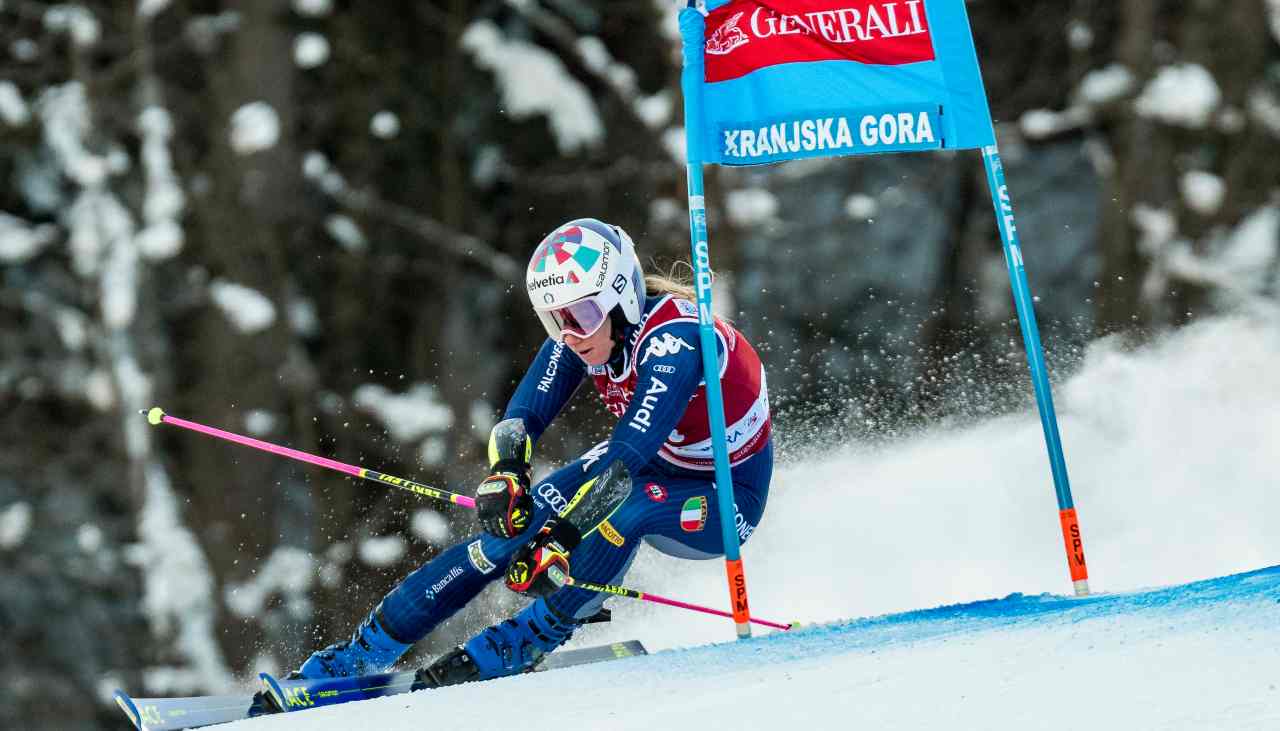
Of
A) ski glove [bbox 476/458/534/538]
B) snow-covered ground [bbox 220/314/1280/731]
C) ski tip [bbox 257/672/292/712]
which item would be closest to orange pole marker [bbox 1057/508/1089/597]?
snow-covered ground [bbox 220/314/1280/731]

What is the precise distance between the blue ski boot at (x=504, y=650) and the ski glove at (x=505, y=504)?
0.75ft

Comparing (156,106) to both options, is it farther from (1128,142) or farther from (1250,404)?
(1250,404)

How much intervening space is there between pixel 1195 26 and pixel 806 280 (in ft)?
10.6

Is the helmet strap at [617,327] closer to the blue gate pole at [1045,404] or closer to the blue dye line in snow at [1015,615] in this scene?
the blue dye line in snow at [1015,615]

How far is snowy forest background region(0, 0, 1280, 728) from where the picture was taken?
10.5m

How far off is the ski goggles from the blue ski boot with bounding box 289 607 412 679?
0.96 metres

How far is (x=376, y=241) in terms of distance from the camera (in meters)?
11.1

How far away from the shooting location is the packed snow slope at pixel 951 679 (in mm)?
2695

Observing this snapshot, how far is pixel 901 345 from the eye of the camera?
10.6 m

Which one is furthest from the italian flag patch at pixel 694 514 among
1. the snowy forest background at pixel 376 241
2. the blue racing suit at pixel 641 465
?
the snowy forest background at pixel 376 241

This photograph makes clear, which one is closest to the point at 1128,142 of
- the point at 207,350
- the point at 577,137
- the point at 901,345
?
the point at 901,345

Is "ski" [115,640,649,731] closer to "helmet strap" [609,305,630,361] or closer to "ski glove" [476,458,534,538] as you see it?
"ski glove" [476,458,534,538]

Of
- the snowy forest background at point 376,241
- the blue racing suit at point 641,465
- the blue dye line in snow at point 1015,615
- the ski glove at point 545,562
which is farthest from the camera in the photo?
the snowy forest background at point 376,241

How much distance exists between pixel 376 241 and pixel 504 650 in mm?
7475
